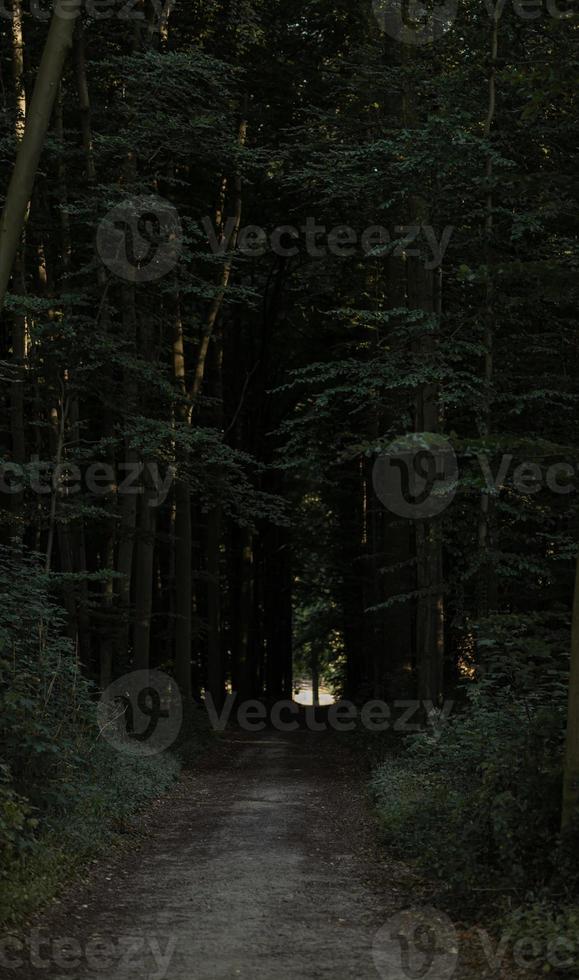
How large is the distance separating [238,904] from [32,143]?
6.77 m

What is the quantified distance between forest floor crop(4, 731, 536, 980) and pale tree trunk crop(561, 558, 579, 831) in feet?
3.91

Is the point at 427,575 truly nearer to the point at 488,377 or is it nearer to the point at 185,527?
the point at 488,377

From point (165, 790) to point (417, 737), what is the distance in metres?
3.88

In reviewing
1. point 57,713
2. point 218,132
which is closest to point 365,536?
point 218,132

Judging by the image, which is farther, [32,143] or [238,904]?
[32,143]

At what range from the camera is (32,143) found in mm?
9273

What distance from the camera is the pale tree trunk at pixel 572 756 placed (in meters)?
8.06

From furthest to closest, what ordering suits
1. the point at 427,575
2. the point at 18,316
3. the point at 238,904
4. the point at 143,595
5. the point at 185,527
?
the point at 185,527 < the point at 143,595 < the point at 427,575 < the point at 18,316 < the point at 238,904

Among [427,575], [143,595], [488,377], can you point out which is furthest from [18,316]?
[427,575]

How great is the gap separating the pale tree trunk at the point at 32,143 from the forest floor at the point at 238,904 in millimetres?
5216

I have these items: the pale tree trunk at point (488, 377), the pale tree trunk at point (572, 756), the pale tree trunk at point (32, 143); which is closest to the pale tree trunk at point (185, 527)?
the pale tree trunk at point (488, 377)

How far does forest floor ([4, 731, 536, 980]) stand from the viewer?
7176mm

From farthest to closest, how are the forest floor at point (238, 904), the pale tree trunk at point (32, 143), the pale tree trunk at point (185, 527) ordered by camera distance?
the pale tree trunk at point (185, 527), the pale tree trunk at point (32, 143), the forest floor at point (238, 904)

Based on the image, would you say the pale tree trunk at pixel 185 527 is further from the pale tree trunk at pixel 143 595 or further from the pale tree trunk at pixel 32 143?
the pale tree trunk at pixel 32 143
